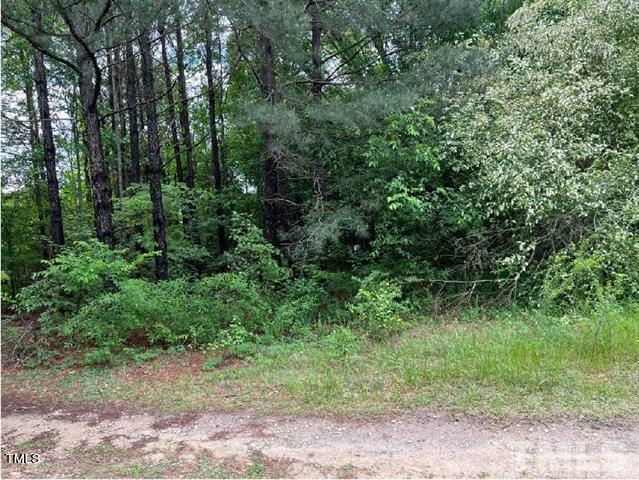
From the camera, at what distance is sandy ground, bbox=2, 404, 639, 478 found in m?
2.68

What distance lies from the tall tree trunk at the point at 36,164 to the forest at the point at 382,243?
12.0ft

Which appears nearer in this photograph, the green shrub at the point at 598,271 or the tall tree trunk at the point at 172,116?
the green shrub at the point at 598,271

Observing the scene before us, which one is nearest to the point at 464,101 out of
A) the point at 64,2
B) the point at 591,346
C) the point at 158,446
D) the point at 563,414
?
the point at 591,346

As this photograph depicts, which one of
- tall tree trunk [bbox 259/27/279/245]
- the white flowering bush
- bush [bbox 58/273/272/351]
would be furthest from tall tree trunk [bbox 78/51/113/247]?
the white flowering bush

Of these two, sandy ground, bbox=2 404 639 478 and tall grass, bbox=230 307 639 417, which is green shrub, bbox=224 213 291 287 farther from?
sandy ground, bbox=2 404 639 478


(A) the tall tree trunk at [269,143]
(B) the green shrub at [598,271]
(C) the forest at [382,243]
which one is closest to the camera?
(C) the forest at [382,243]

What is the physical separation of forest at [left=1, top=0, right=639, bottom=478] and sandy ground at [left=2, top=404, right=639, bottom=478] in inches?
5.9

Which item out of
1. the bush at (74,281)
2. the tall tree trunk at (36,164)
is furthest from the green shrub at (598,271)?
the tall tree trunk at (36,164)

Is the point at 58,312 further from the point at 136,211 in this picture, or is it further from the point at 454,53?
the point at 454,53

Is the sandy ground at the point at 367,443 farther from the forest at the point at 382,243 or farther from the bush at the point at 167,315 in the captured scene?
the bush at the point at 167,315

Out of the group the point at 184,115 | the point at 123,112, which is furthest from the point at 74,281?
the point at 184,115

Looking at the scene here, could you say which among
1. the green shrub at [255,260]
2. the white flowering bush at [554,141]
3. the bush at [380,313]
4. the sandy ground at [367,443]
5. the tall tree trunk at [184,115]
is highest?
the tall tree trunk at [184,115]

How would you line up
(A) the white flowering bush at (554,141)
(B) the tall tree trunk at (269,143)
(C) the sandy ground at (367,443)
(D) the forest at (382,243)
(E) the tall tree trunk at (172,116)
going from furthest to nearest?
(E) the tall tree trunk at (172,116), (B) the tall tree trunk at (269,143), (A) the white flowering bush at (554,141), (D) the forest at (382,243), (C) the sandy ground at (367,443)

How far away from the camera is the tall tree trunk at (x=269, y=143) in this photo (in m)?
7.74
